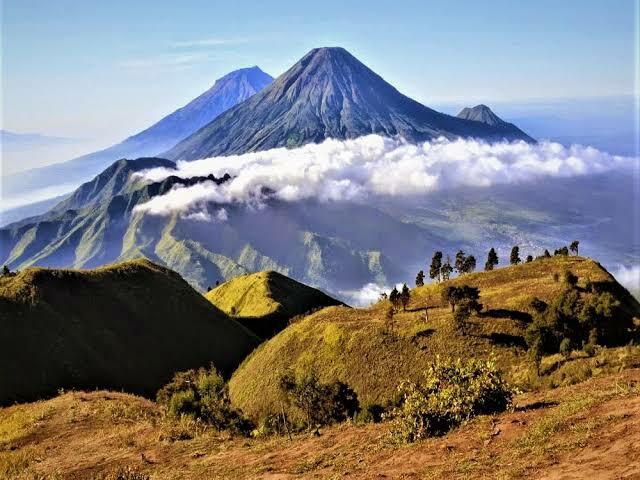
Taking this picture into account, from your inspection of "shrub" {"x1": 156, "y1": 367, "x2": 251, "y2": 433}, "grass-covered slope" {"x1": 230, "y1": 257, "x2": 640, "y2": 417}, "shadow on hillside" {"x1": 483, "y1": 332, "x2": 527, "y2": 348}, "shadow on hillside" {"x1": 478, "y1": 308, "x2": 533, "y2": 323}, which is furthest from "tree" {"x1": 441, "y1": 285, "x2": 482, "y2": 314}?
"shrub" {"x1": 156, "y1": 367, "x2": 251, "y2": 433}

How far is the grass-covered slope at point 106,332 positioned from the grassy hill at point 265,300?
598 inches

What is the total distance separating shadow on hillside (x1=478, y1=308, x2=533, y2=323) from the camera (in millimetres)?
80575

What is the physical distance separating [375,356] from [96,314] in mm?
Answer: 55475

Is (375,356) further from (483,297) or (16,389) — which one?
(16,389)

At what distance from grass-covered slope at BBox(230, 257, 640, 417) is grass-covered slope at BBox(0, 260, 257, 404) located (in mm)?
13934

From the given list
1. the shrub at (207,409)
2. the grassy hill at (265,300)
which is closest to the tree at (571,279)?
the shrub at (207,409)

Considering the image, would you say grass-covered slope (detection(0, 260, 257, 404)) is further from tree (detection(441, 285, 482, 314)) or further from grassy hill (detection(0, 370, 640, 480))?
tree (detection(441, 285, 482, 314))

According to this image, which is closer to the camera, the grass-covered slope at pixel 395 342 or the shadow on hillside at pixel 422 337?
the grass-covered slope at pixel 395 342

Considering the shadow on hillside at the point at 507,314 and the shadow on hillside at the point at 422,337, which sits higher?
the shadow on hillside at the point at 507,314

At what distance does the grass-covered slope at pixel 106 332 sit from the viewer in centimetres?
8394

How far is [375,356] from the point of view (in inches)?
3091

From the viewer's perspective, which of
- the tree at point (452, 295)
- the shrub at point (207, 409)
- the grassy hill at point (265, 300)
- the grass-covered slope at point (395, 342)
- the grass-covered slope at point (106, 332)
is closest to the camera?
the shrub at point (207, 409)

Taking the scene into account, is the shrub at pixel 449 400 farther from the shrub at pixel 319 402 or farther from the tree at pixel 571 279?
the tree at pixel 571 279

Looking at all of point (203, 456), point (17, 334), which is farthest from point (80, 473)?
point (17, 334)
